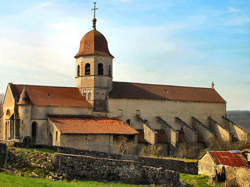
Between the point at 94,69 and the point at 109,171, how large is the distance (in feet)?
88.7

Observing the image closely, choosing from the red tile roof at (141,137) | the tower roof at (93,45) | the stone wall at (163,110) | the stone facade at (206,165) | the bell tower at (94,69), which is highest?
the tower roof at (93,45)

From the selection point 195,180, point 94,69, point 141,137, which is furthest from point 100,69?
point 195,180

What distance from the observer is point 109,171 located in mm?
20203

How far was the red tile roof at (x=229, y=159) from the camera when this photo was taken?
30.3 meters

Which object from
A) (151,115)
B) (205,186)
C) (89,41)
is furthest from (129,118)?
(205,186)

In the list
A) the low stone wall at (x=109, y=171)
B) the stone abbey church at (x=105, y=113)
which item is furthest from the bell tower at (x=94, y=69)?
the low stone wall at (x=109, y=171)

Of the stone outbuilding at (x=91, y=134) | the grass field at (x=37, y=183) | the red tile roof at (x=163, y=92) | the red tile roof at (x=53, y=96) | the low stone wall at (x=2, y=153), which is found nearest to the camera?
the grass field at (x=37, y=183)

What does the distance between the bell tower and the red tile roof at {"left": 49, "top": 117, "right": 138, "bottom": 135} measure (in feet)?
11.5

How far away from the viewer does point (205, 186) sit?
2527cm

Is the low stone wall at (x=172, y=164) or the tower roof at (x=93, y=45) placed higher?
the tower roof at (x=93, y=45)

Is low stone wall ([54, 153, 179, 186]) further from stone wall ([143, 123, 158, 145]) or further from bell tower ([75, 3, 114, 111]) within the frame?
bell tower ([75, 3, 114, 111])

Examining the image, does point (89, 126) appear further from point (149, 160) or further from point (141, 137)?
point (149, 160)

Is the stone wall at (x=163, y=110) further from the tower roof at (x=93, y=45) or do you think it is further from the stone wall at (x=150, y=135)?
the tower roof at (x=93, y=45)

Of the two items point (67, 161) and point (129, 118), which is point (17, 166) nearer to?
point (67, 161)
